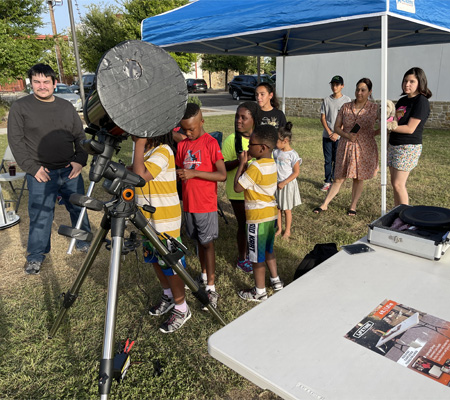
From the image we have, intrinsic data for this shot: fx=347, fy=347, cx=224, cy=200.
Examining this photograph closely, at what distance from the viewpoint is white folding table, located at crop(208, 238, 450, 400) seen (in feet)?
3.18

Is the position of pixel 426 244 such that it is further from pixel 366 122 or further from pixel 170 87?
pixel 366 122

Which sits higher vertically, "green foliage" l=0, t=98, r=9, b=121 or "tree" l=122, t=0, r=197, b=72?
"tree" l=122, t=0, r=197, b=72

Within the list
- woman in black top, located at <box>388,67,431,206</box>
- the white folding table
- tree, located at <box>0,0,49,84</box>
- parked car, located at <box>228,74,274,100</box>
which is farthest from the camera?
parked car, located at <box>228,74,274,100</box>

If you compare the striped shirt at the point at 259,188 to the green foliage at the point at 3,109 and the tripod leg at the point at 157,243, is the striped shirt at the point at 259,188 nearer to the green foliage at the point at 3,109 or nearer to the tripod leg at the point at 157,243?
the tripod leg at the point at 157,243

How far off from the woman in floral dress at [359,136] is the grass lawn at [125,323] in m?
0.60

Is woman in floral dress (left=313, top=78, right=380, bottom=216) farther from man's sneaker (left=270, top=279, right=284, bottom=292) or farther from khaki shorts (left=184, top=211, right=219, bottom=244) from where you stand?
khaki shorts (left=184, top=211, right=219, bottom=244)

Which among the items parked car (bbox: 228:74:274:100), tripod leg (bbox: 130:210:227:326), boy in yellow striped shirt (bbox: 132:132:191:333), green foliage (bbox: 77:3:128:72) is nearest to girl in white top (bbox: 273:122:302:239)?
boy in yellow striped shirt (bbox: 132:132:191:333)

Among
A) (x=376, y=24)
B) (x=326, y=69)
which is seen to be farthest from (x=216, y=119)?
(x=376, y=24)

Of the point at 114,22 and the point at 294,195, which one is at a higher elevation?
the point at 114,22

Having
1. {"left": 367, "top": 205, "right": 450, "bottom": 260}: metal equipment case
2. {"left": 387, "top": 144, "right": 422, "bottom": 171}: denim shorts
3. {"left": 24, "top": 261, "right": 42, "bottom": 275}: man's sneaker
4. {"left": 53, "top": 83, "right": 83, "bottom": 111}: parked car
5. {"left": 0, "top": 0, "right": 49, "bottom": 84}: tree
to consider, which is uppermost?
{"left": 0, "top": 0, "right": 49, "bottom": 84}: tree

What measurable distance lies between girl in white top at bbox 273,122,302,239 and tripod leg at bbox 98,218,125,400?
219cm

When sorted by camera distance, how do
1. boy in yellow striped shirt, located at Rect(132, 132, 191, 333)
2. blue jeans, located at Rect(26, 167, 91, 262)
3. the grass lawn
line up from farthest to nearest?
blue jeans, located at Rect(26, 167, 91, 262), boy in yellow striped shirt, located at Rect(132, 132, 191, 333), the grass lawn

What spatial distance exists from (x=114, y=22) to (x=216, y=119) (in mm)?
19736

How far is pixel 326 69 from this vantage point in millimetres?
13211
